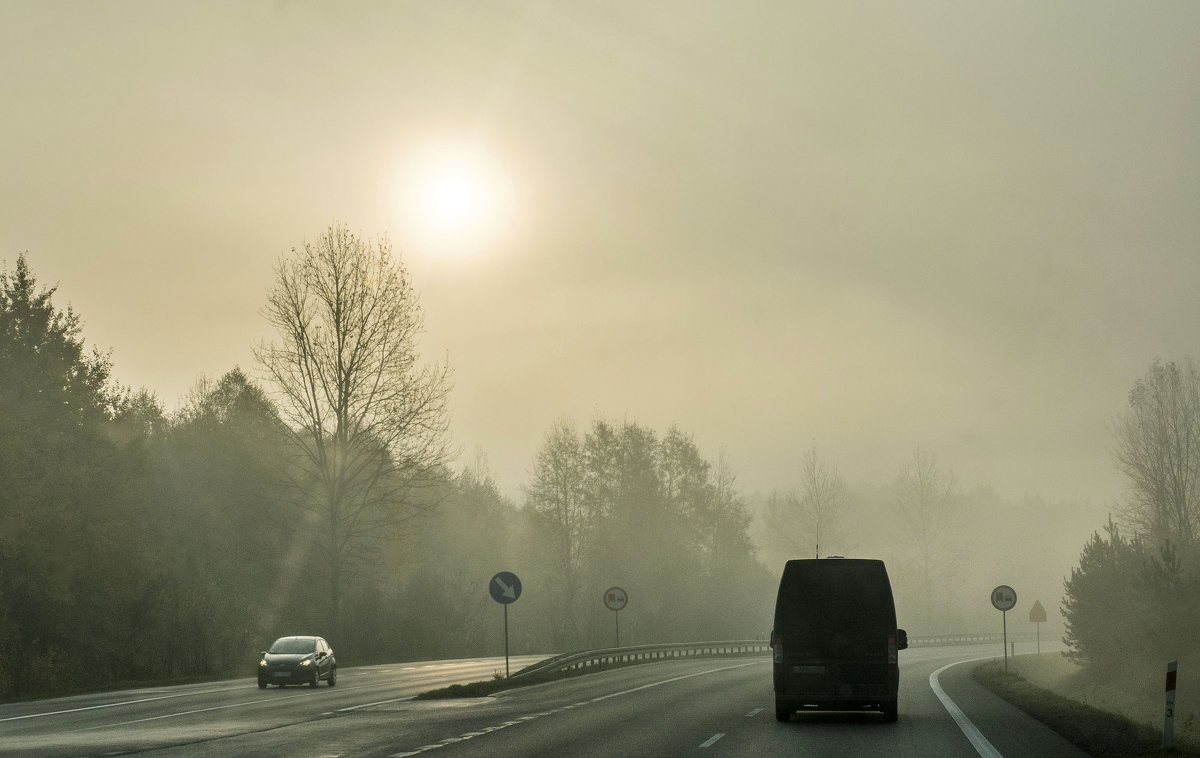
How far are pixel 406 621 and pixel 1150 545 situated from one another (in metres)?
36.3

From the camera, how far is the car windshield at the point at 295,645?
34875 mm

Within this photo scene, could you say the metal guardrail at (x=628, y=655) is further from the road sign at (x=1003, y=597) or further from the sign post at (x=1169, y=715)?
the sign post at (x=1169, y=715)

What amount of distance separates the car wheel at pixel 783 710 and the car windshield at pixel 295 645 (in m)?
18.7

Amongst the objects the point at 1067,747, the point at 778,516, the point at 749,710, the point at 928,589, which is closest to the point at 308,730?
the point at 749,710

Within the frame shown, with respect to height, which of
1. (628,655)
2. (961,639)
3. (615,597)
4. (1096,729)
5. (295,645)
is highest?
(615,597)

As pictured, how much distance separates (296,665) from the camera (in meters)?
33.9

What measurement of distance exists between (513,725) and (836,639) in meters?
5.54

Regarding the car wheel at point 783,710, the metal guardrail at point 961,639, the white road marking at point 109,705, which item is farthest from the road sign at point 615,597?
the metal guardrail at point 961,639

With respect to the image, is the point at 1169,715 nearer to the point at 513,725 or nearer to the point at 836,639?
the point at 836,639

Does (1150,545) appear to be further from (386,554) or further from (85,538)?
(85,538)

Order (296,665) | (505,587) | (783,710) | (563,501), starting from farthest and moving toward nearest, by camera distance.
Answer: (563,501) → (296,665) → (505,587) → (783,710)

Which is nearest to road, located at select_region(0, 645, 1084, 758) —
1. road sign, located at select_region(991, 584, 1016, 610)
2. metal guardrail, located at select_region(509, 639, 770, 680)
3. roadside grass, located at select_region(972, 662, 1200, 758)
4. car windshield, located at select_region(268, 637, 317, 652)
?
roadside grass, located at select_region(972, 662, 1200, 758)

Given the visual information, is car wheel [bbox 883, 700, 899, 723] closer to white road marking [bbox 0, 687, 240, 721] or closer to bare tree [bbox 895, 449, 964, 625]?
white road marking [bbox 0, 687, 240, 721]

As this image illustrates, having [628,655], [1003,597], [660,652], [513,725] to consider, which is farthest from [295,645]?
[660,652]
